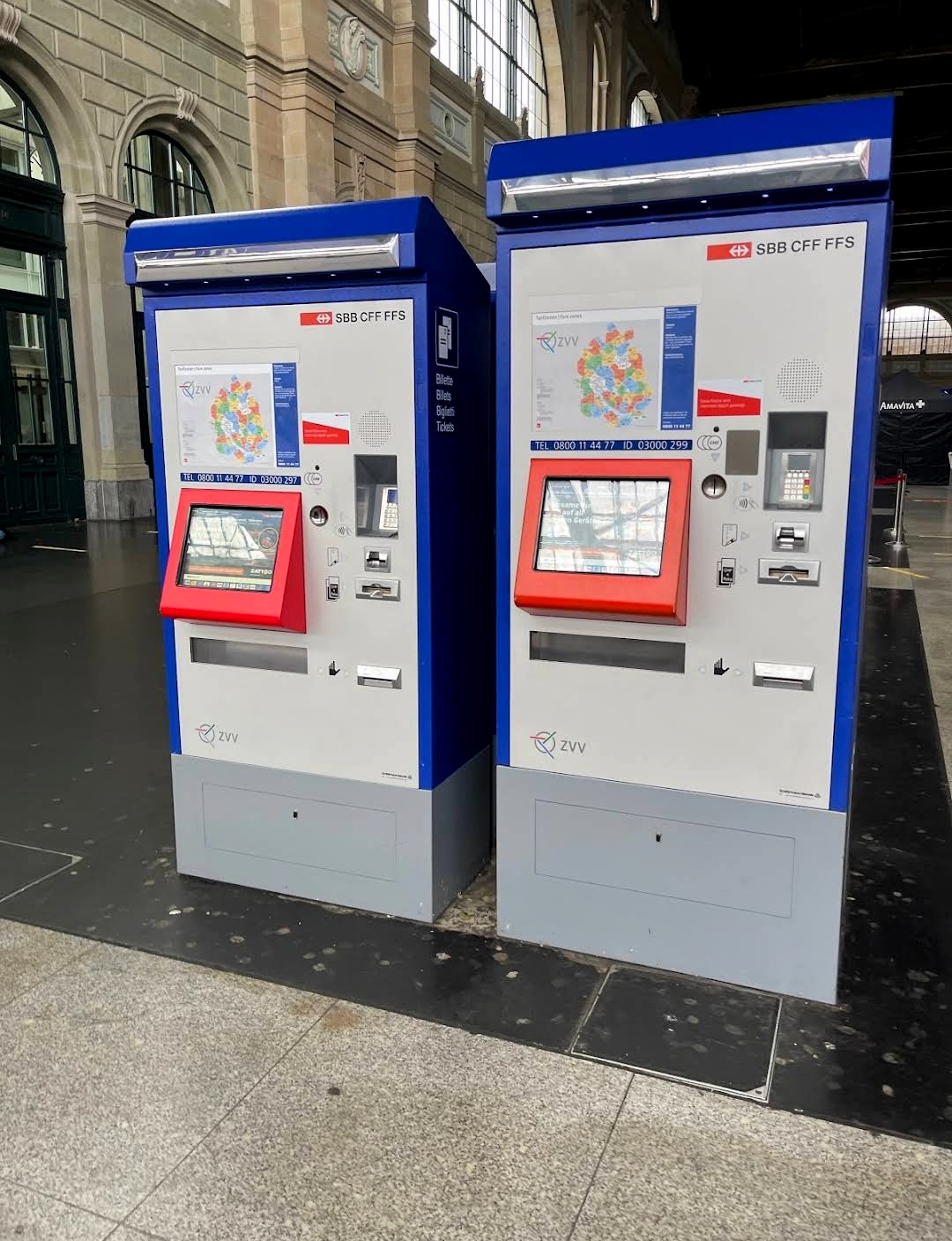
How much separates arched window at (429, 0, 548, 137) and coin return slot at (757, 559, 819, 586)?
72.7ft

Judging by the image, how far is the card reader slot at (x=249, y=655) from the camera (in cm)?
338

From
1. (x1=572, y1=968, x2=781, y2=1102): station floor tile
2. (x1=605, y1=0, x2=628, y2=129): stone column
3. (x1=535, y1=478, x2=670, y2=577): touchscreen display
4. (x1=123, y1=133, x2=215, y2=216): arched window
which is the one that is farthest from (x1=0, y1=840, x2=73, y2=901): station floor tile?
(x1=605, y1=0, x2=628, y2=129): stone column

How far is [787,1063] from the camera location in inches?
100.0

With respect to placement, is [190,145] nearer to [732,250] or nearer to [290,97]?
[290,97]

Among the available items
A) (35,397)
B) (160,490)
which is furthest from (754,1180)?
(35,397)

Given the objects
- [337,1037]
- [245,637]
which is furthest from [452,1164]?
[245,637]

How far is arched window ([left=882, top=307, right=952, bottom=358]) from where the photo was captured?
5369cm

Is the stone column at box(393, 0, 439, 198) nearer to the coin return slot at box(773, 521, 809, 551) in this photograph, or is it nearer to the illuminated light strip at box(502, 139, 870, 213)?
the illuminated light strip at box(502, 139, 870, 213)

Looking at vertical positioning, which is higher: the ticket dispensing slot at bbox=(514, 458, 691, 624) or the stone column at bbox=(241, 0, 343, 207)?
the stone column at bbox=(241, 0, 343, 207)

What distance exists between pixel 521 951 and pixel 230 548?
1.63 m

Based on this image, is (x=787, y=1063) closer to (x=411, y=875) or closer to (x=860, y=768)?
(x=411, y=875)

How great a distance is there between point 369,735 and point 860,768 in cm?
284

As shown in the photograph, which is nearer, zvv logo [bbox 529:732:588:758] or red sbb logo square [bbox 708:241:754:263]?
red sbb logo square [bbox 708:241:754:263]

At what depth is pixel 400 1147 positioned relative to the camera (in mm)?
2234
